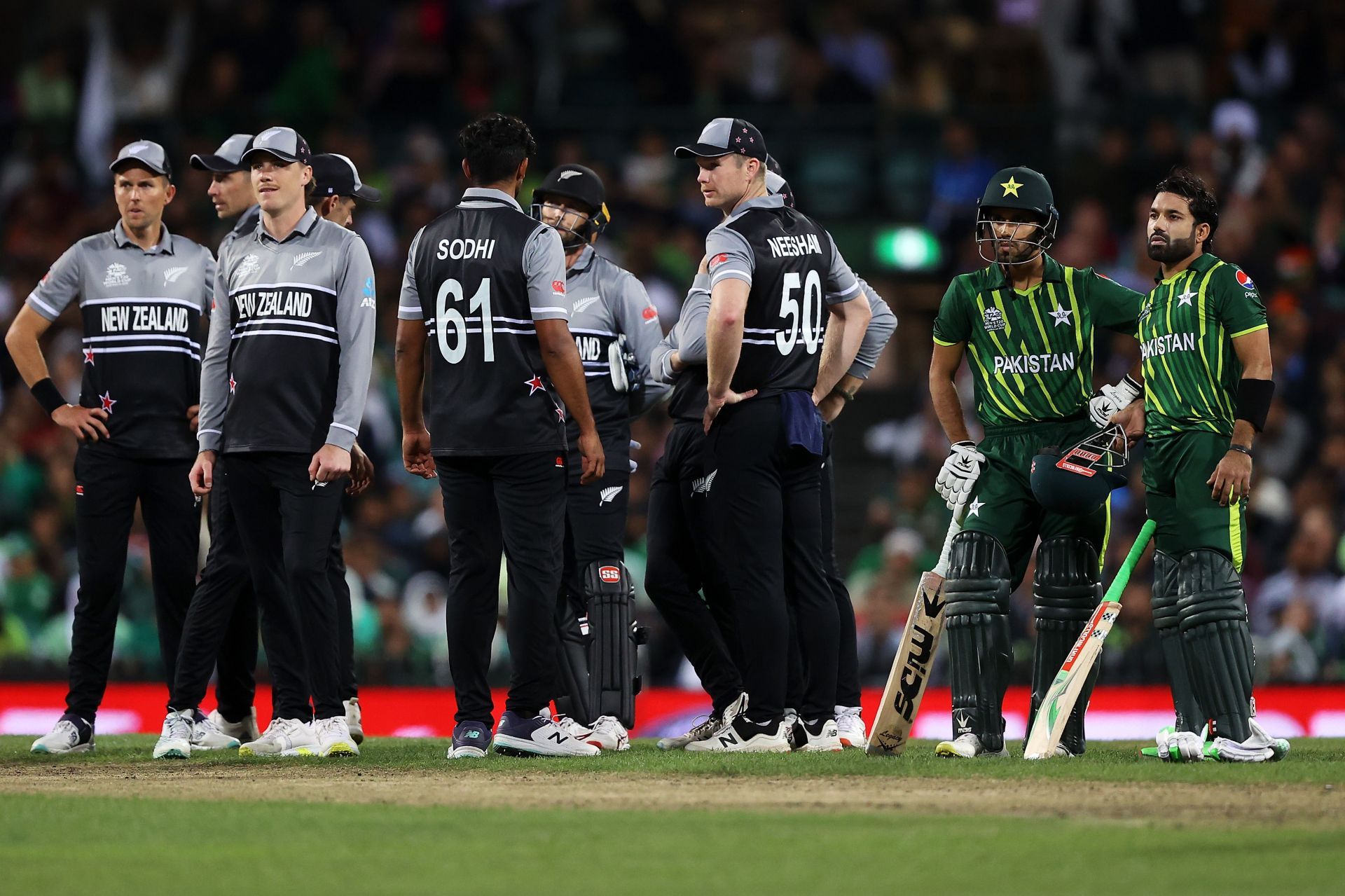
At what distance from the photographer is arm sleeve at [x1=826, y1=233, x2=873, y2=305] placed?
28.0ft

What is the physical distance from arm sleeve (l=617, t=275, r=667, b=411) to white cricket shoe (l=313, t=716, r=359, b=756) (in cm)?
220

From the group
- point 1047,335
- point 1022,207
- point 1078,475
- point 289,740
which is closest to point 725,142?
point 1022,207

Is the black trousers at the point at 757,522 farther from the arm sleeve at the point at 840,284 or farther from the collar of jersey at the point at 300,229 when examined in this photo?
the collar of jersey at the point at 300,229

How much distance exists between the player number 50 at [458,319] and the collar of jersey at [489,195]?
1.29 ft

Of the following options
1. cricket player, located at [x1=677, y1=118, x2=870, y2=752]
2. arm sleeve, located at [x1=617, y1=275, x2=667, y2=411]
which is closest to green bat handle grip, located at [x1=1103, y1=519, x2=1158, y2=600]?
cricket player, located at [x1=677, y1=118, x2=870, y2=752]

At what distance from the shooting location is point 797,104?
1773 cm

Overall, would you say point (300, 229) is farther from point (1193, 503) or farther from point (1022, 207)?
point (1193, 503)

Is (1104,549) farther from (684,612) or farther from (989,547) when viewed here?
(684,612)

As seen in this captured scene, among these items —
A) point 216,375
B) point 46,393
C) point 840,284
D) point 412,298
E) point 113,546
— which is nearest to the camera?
point 412,298

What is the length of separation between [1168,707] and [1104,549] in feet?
14.2

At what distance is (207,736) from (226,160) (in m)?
2.66

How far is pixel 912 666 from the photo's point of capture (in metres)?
7.77

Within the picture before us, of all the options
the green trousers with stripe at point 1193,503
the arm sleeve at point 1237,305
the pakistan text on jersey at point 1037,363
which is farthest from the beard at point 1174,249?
the green trousers with stripe at point 1193,503

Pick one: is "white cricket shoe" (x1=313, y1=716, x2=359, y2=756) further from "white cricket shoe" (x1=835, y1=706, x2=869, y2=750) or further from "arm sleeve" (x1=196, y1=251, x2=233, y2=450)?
"white cricket shoe" (x1=835, y1=706, x2=869, y2=750)
